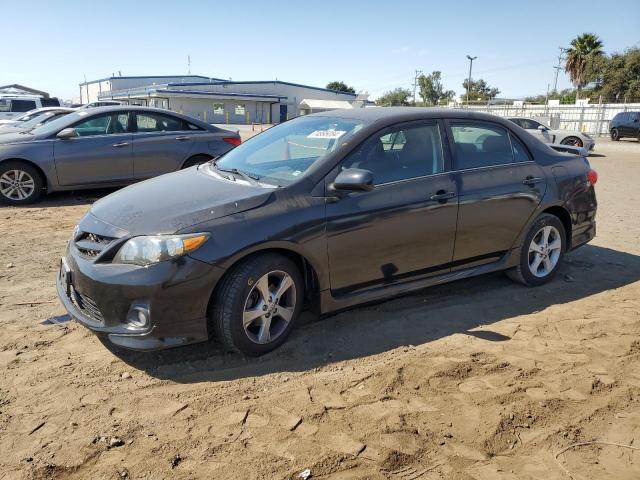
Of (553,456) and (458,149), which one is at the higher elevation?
(458,149)

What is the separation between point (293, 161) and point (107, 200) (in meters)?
1.46

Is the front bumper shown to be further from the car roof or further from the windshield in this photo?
the car roof

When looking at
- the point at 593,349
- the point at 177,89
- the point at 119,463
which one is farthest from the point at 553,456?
the point at 177,89

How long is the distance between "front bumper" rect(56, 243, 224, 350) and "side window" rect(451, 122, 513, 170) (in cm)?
243

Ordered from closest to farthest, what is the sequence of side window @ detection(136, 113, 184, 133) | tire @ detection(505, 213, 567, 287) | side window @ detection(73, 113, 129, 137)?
1. tire @ detection(505, 213, 567, 287)
2. side window @ detection(73, 113, 129, 137)
3. side window @ detection(136, 113, 184, 133)

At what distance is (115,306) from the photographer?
132 inches

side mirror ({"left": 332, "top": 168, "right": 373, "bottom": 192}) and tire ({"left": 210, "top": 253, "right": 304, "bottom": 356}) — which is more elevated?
side mirror ({"left": 332, "top": 168, "right": 373, "bottom": 192})

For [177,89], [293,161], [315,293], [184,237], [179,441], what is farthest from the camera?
[177,89]

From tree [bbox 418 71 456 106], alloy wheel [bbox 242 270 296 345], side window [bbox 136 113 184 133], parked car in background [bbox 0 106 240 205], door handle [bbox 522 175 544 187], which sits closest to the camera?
alloy wheel [bbox 242 270 296 345]

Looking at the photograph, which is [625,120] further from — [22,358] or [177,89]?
[177,89]

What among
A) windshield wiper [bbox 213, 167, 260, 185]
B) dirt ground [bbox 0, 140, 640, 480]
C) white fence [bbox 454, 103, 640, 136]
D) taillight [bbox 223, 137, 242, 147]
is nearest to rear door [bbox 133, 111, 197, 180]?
taillight [bbox 223, 137, 242, 147]

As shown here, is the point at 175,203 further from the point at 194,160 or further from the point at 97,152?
the point at 194,160

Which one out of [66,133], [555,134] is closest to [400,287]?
[66,133]

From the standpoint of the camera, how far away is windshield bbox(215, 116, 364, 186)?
161 inches
